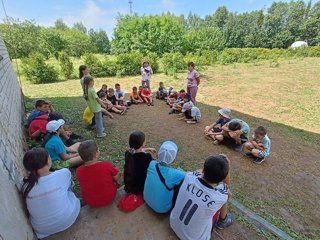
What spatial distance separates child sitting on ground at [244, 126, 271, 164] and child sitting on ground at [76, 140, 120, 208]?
2936 millimetres

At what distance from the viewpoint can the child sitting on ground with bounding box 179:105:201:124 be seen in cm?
601

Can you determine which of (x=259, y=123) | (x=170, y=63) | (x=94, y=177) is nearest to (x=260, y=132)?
(x=259, y=123)

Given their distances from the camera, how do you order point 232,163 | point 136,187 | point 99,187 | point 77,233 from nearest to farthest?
point 77,233 → point 99,187 → point 136,187 → point 232,163

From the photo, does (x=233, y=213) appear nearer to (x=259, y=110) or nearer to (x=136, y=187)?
(x=136, y=187)

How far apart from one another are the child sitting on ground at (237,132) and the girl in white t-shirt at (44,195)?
3452mm

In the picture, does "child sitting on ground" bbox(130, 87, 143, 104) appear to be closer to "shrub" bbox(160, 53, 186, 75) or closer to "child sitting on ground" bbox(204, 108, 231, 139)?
"child sitting on ground" bbox(204, 108, 231, 139)

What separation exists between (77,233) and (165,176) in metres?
1.08

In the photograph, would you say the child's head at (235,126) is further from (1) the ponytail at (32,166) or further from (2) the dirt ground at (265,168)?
(1) the ponytail at (32,166)

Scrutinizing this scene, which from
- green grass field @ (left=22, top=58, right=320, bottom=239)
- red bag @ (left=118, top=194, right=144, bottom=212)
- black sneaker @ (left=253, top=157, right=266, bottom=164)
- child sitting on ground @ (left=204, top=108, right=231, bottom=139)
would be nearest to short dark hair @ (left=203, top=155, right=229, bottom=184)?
red bag @ (left=118, top=194, right=144, bottom=212)

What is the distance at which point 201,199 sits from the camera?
1.84 metres

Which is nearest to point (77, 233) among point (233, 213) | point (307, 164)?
point (233, 213)

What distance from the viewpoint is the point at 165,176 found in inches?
87.1

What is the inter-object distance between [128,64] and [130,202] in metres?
13.2

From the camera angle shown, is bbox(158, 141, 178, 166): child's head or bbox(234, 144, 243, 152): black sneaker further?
bbox(234, 144, 243, 152): black sneaker
